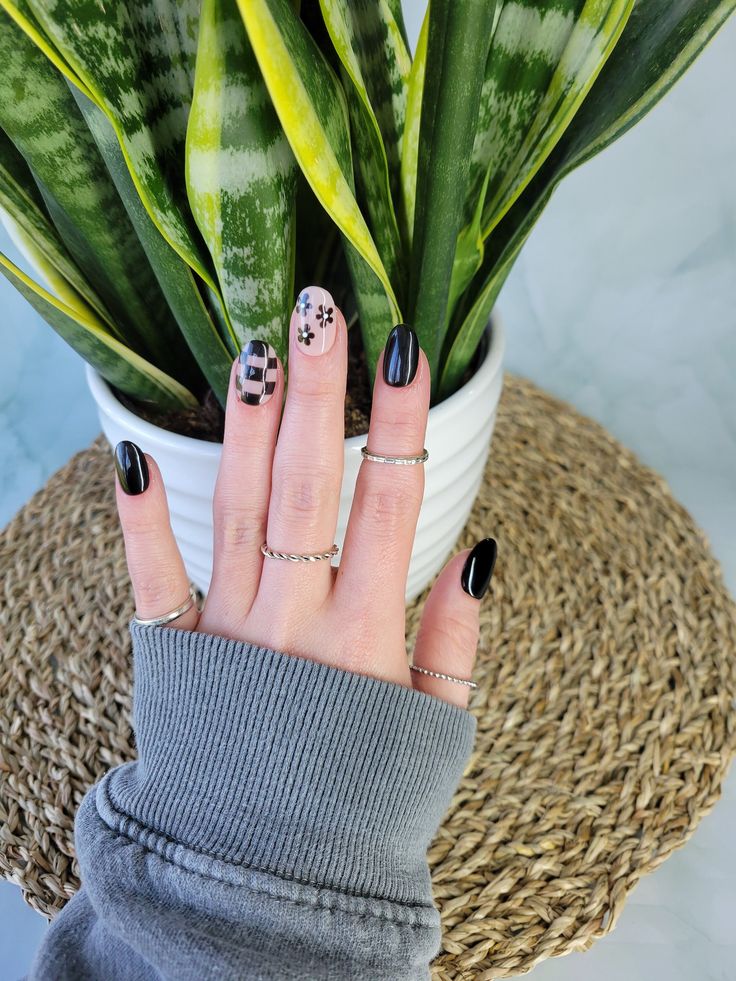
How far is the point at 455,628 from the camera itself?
37 cm

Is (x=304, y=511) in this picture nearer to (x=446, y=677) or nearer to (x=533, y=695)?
(x=446, y=677)

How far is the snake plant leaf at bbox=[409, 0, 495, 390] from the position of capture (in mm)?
288

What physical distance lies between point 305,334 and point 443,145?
0.08 meters

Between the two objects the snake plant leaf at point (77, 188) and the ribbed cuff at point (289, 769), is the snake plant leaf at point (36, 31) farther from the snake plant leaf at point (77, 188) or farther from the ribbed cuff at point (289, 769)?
the ribbed cuff at point (289, 769)

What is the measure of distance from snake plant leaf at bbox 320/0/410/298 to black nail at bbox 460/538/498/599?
0.12 meters

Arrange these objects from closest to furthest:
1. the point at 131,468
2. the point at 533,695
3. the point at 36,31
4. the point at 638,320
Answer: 1. the point at 36,31
2. the point at 131,468
3. the point at 533,695
4. the point at 638,320

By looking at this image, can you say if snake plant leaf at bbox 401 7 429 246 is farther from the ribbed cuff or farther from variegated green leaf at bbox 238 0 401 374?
the ribbed cuff

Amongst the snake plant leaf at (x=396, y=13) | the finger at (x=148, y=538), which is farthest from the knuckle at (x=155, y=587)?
the snake plant leaf at (x=396, y=13)

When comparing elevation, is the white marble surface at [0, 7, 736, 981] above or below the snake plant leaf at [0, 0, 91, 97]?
above

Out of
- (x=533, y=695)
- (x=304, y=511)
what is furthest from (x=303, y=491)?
(x=533, y=695)

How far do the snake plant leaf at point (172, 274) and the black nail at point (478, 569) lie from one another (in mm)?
131

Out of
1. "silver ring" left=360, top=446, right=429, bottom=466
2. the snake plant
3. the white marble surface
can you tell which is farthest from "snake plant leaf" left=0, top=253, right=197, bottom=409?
the white marble surface

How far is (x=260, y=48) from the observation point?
0.24m

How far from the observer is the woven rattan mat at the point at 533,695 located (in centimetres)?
41
